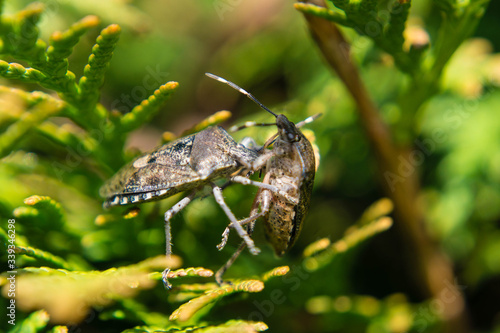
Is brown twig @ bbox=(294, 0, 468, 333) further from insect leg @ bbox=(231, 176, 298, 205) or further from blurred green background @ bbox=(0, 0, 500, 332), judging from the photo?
insect leg @ bbox=(231, 176, 298, 205)

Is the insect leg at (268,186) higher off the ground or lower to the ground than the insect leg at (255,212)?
higher

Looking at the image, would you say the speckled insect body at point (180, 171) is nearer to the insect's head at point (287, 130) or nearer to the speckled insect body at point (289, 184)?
the speckled insect body at point (289, 184)

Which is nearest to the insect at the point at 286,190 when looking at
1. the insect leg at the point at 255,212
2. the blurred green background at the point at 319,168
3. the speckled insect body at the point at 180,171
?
the insect leg at the point at 255,212

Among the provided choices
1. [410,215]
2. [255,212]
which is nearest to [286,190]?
[255,212]

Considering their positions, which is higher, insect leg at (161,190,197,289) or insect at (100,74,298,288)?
insect at (100,74,298,288)

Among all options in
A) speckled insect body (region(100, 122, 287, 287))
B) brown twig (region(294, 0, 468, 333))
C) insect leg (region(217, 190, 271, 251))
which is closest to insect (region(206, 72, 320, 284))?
insect leg (region(217, 190, 271, 251))

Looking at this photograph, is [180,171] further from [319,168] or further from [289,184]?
[319,168]

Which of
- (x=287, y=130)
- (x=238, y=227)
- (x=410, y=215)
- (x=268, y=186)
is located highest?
(x=287, y=130)
